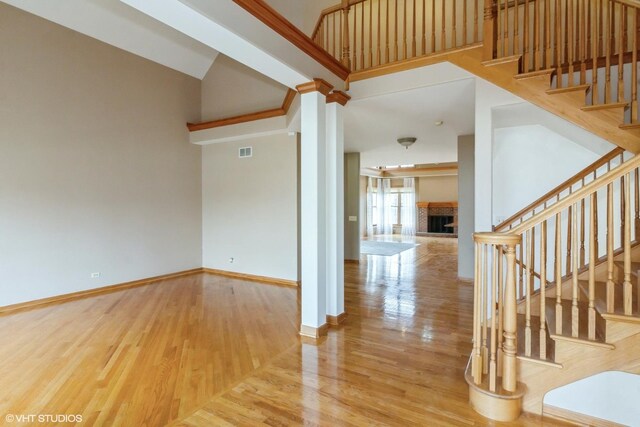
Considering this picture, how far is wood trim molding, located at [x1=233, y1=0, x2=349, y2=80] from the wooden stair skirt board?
10.6 ft

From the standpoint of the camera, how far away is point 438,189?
13852mm

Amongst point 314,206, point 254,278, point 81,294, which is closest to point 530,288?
point 314,206

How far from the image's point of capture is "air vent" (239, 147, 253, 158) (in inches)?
230

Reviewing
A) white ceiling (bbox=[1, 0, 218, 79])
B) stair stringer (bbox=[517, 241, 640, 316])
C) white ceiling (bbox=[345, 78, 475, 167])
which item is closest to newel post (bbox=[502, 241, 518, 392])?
stair stringer (bbox=[517, 241, 640, 316])

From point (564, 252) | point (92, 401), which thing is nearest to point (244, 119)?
point (92, 401)

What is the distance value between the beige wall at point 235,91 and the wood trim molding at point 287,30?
2.27 meters

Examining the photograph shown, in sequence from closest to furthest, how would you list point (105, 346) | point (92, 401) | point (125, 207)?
point (92, 401) → point (105, 346) → point (125, 207)

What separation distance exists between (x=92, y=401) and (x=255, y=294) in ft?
8.98

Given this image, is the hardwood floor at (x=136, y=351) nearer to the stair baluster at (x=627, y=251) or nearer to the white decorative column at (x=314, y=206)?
the white decorative column at (x=314, y=206)

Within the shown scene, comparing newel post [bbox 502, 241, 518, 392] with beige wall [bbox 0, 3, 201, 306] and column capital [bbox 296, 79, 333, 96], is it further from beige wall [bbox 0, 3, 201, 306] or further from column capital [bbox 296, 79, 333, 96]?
beige wall [bbox 0, 3, 201, 306]

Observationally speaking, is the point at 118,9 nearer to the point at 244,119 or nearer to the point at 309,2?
the point at 244,119

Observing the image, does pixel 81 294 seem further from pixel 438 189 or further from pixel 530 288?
pixel 438 189

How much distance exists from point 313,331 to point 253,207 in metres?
3.11

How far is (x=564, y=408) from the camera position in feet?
6.61
